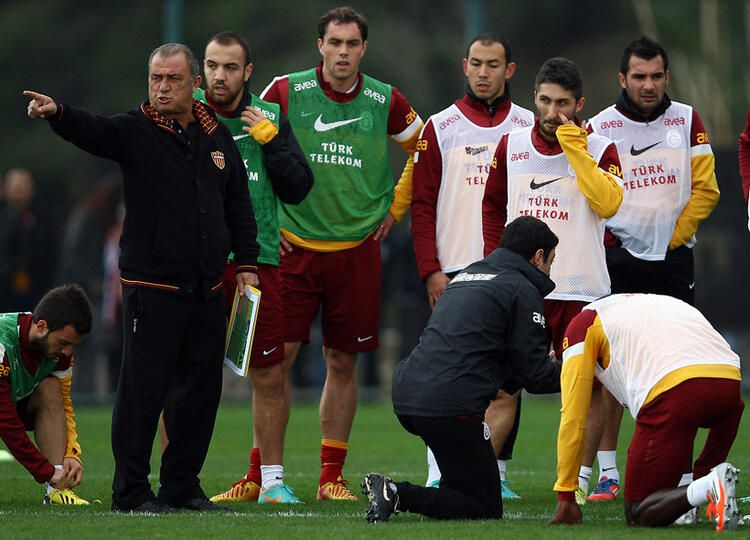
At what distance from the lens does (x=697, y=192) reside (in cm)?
884

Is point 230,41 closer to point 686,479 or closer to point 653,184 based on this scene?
point 653,184

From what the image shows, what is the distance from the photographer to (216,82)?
8227 millimetres

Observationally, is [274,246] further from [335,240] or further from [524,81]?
[524,81]

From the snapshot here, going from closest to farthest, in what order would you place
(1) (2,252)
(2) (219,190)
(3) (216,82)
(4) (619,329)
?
(4) (619,329) < (2) (219,190) < (3) (216,82) < (1) (2,252)

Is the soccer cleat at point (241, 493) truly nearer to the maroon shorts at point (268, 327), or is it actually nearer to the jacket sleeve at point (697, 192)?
the maroon shorts at point (268, 327)

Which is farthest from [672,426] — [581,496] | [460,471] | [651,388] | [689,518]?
[581,496]

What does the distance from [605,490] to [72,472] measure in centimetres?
288

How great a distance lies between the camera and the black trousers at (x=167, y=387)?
7.29 metres

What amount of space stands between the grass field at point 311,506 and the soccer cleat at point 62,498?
0.22ft

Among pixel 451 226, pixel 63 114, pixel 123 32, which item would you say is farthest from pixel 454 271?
pixel 123 32

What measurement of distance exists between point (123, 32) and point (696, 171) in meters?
11.5

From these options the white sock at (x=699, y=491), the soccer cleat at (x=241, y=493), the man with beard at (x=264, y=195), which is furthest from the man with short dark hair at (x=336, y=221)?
the white sock at (x=699, y=491)

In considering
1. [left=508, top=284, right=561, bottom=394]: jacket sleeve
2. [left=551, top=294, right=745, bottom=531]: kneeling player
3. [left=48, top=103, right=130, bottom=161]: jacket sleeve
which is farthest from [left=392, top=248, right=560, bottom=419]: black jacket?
[left=48, top=103, right=130, bottom=161]: jacket sleeve

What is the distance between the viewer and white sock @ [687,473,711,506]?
6312 millimetres
